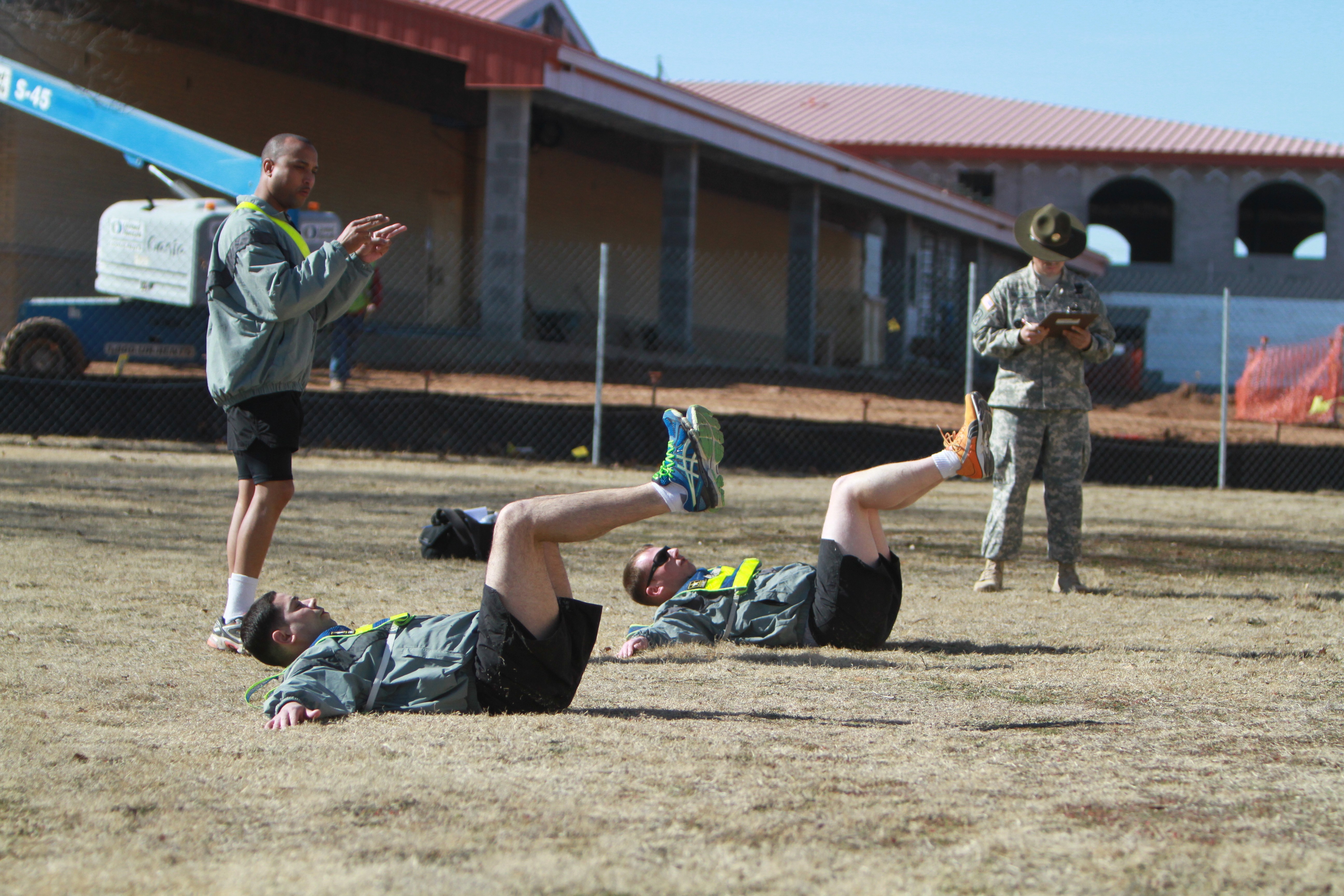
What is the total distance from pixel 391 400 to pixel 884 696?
915cm

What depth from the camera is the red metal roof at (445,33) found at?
54.9 feet

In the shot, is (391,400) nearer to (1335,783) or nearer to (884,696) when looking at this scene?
(884,696)

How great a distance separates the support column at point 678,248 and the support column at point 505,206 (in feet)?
11.5

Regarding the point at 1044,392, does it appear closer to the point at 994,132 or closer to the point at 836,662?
the point at 836,662

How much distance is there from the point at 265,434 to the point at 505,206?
1326 cm

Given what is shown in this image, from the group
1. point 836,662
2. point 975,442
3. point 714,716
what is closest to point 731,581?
point 836,662

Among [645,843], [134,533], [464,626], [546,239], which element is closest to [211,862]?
[645,843]

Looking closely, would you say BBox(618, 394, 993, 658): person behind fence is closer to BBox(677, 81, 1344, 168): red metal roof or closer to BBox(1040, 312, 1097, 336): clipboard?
BBox(1040, 312, 1097, 336): clipboard

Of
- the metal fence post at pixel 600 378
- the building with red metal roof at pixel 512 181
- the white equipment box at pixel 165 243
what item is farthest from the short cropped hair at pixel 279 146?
the building with red metal roof at pixel 512 181

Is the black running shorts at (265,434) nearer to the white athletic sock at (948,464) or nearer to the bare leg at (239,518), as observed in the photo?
the bare leg at (239,518)

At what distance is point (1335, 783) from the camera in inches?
109

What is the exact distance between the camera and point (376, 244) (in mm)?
4379

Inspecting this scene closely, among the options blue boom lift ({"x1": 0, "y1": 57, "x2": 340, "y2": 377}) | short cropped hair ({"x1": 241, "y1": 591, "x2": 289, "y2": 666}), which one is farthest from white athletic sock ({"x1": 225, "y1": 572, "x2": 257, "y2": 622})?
blue boom lift ({"x1": 0, "y1": 57, "x2": 340, "y2": 377})

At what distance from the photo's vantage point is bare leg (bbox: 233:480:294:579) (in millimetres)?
4473
